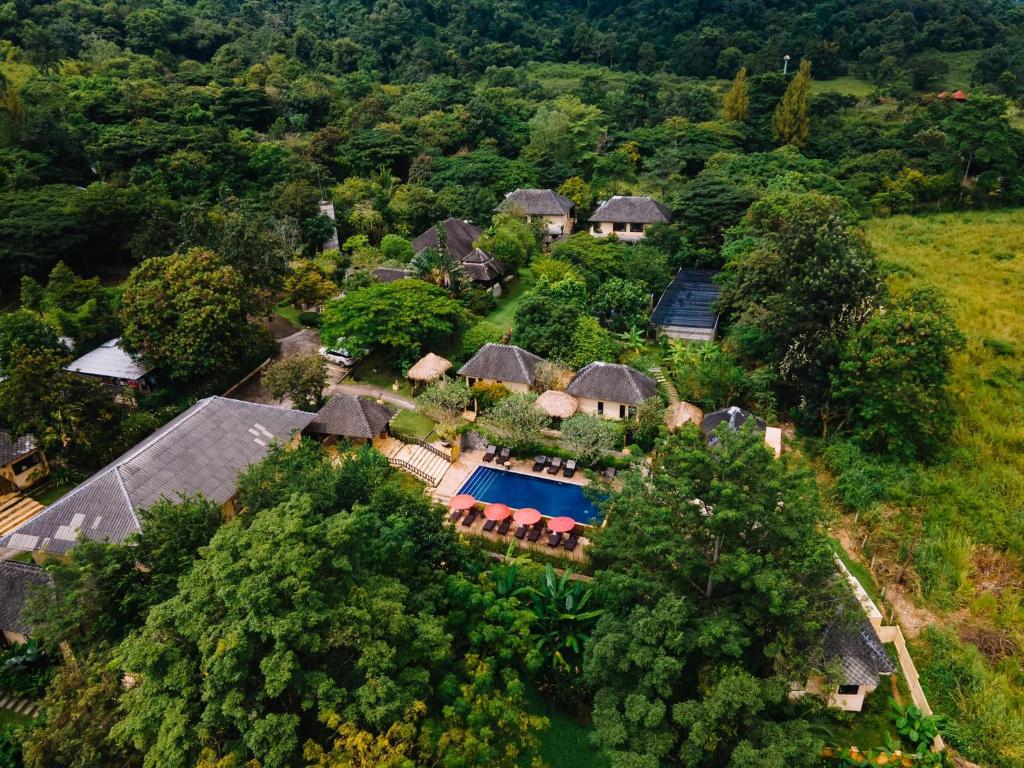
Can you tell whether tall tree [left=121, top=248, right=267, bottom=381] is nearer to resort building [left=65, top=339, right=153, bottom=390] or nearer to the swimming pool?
resort building [left=65, top=339, right=153, bottom=390]

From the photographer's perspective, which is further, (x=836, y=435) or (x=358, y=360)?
(x=358, y=360)

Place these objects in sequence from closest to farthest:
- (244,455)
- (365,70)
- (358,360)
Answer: (244,455) < (358,360) < (365,70)

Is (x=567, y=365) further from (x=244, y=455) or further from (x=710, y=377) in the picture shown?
(x=244, y=455)

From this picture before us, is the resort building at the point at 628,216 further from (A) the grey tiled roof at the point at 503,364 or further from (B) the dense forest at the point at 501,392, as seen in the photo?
(A) the grey tiled roof at the point at 503,364

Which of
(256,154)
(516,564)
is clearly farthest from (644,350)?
(256,154)

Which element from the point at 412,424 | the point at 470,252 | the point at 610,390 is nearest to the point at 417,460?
the point at 412,424

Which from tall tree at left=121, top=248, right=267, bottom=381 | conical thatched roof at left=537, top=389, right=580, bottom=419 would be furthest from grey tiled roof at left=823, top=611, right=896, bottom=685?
tall tree at left=121, top=248, right=267, bottom=381

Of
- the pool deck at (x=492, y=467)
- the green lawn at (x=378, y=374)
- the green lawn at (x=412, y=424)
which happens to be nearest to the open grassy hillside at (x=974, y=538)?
the pool deck at (x=492, y=467)

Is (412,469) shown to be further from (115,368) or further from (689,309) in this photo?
(689,309)
